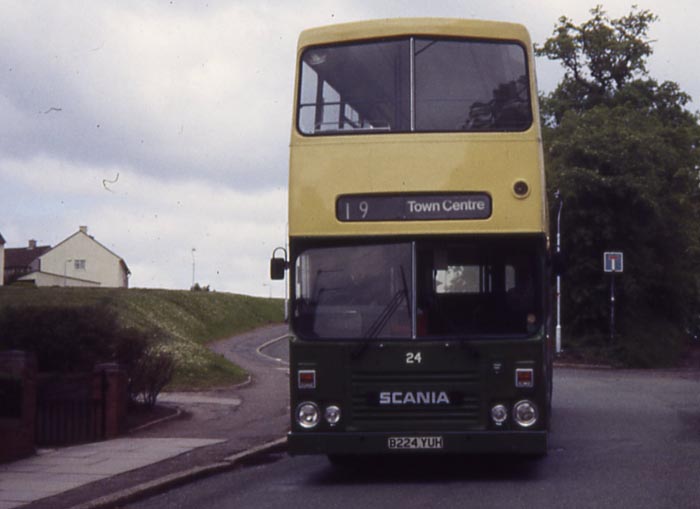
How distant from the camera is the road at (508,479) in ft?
35.9

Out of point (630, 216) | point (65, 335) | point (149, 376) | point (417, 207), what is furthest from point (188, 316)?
point (417, 207)

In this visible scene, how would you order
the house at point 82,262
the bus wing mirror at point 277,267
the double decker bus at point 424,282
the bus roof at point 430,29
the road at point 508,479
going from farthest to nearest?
the house at point 82,262
the bus roof at point 430,29
the bus wing mirror at point 277,267
the double decker bus at point 424,282
the road at point 508,479

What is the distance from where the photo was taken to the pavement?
1195 cm

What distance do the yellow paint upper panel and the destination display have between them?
2.5 inches

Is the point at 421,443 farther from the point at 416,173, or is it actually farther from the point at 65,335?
the point at 65,335

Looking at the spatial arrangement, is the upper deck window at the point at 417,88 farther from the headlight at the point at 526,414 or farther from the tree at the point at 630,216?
the tree at the point at 630,216

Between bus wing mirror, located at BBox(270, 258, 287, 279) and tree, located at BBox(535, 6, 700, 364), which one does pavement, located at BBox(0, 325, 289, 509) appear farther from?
tree, located at BBox(535, 6, 700, 364)

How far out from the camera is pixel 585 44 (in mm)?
52281

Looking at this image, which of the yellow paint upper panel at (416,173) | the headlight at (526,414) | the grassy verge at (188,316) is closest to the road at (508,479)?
the headlight at (526,414)

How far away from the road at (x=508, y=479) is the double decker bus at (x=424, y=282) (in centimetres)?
56

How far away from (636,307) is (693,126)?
11048 millimetres

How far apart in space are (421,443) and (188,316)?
4875 centimetres

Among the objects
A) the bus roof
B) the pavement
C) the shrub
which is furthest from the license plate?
the shrub

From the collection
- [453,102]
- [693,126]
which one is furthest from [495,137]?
[693,126]
